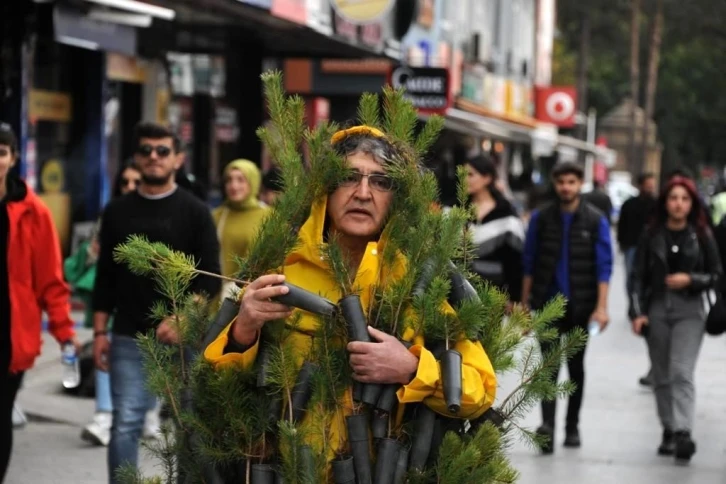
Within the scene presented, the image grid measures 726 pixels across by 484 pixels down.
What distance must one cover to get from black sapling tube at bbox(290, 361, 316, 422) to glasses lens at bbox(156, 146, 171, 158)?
3514 mm

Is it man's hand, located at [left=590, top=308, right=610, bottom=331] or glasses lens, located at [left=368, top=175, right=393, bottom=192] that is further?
man's hand, located at [left=590, top=308, right=610, bottom=331]

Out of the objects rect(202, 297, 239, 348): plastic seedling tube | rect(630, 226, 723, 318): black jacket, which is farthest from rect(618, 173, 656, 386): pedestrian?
rect(202, 297, 239, 348): plastic seedling tube

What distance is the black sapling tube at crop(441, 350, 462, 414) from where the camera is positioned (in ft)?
13.3

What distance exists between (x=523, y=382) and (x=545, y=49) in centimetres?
5338

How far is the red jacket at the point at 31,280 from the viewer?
7105 mm

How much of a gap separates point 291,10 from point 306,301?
44.1 ft

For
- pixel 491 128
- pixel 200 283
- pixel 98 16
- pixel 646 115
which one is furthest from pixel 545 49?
pixel 200 283

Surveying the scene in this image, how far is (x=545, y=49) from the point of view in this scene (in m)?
57.0

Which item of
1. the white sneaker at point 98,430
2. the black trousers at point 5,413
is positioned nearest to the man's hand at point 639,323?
the white sneaker at point 98,430

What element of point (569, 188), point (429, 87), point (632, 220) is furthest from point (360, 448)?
point (632, 220)

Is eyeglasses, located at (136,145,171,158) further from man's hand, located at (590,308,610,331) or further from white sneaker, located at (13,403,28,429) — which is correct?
man's hand, located at (590,308,610,331)

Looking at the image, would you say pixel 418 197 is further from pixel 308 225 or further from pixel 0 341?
pixel 0 341

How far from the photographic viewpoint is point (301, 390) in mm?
4152

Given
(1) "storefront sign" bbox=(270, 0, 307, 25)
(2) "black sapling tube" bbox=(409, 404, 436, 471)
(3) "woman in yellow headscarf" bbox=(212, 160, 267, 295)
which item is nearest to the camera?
(2) "black sapling tube" bbox=(409, 404, 436, 471)
